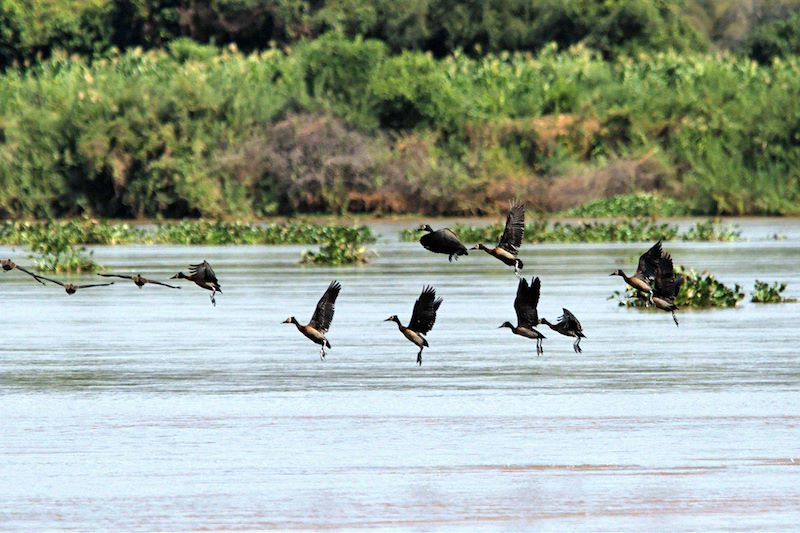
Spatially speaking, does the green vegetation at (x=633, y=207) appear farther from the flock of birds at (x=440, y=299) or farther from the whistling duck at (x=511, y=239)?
the whistling duck at (x=511, y=239)

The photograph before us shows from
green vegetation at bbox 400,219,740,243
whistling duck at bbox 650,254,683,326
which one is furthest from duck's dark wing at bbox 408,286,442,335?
green vegetation at bbox 400,219,740,243

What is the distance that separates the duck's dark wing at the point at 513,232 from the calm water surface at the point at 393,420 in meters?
1.21

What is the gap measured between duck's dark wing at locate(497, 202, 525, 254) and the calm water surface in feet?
3.97

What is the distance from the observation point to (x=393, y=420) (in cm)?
1270

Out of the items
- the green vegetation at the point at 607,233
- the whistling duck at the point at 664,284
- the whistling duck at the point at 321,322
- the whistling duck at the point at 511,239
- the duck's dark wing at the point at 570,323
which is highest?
the whistling duck at the point at 511,239

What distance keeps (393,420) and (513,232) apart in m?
2.54

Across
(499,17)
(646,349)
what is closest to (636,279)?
(646,349)

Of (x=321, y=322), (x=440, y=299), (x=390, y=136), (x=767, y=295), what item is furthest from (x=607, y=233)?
(x=440, y=299)

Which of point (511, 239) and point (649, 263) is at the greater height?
point (511, 239)

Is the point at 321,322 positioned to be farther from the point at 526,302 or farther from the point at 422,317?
the point at 526,302

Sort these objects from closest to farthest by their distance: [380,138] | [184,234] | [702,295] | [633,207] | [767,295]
A: [702,295] < [767,295] < [184,234] < [633,207] < [380,138]

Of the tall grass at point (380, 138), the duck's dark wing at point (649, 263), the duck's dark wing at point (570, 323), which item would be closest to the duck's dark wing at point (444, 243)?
the duck's dark wing at point (570, 323)

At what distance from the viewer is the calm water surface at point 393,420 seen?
379 inches

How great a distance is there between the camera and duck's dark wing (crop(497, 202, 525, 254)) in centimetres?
1035
